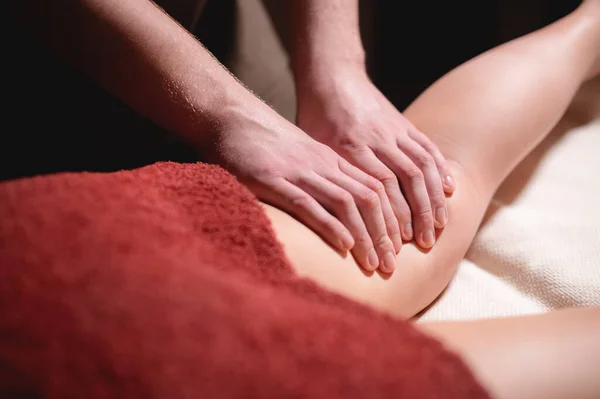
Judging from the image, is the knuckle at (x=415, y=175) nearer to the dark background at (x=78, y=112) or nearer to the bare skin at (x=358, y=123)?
the bare skin at (x=358, y=123)

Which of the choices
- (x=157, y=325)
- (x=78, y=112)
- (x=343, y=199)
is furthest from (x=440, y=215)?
(x=78, y=112)

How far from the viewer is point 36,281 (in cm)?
32

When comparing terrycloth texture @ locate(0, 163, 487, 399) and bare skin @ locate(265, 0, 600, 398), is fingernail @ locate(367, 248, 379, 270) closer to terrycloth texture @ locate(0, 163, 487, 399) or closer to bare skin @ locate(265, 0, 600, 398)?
bare skin @ locate(265, 0, 600, 398)

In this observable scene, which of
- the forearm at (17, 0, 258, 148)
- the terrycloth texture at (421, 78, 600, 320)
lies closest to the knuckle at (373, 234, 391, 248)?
the terrycloth texture at (421, 78, 600, 320)

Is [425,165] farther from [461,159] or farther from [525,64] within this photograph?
[525,64]

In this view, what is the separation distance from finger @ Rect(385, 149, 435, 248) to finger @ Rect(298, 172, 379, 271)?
0.23 feet

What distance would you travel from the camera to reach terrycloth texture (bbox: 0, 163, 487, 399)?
0.94ft

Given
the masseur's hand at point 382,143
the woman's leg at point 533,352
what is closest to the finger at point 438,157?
the masseur's hand at point 382,143

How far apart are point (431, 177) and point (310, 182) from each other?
0.15 metres

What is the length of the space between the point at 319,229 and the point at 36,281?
0.27 meters

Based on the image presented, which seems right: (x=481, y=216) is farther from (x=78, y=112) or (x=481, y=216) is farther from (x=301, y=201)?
(x=78, y=112)

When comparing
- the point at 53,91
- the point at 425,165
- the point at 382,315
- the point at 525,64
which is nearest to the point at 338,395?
the point at 382,315

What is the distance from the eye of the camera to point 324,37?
772 mm

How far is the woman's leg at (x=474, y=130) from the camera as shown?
513mm
